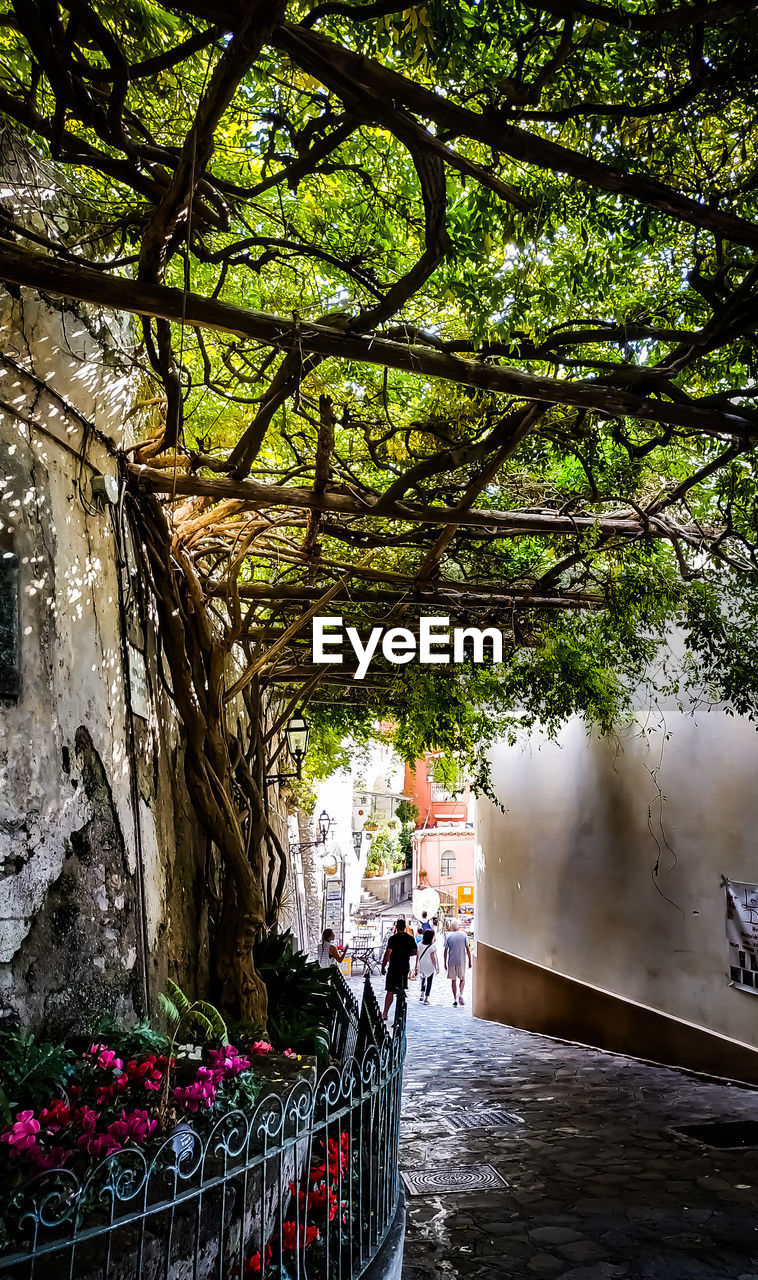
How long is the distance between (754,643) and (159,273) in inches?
238

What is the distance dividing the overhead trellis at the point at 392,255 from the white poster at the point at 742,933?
123 inches

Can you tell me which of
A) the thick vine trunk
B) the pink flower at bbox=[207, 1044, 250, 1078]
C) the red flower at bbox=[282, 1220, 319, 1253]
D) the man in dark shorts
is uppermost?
the thick vine trunk

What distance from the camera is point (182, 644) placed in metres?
5.18

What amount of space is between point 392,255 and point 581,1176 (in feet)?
18.5

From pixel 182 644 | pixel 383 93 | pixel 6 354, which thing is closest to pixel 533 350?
pixel 383 93

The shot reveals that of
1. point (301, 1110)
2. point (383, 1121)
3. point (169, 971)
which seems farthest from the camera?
point (169, 971)

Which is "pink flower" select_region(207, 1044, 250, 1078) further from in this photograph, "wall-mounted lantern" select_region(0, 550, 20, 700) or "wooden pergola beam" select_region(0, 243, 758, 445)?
"wooden pergola beam" select_region(0, 243, 758, 445)

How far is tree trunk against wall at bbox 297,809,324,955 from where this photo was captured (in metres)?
16.9

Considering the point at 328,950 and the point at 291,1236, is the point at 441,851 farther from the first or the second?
the point at 291,1236

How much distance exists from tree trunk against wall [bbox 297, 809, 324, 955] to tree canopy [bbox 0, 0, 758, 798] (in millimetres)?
11449

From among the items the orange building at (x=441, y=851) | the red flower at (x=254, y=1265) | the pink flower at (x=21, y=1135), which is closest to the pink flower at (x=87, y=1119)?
the pink flower at (x=21, y=1135)

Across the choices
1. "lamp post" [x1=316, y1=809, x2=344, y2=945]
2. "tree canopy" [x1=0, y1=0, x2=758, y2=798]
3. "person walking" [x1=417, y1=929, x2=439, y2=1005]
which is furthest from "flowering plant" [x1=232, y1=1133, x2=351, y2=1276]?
"lamp post" [x1=316, y1=809, x2=344, y2=945]

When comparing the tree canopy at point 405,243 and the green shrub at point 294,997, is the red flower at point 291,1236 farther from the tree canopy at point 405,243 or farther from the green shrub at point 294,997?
the tree canopy at point 405,243

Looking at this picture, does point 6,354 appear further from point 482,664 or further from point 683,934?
point 683,934
